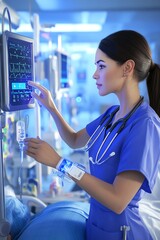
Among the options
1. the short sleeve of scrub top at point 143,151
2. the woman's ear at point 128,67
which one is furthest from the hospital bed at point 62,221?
the woman's ear at point 128,67

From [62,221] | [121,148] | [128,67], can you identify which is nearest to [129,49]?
[128,67]

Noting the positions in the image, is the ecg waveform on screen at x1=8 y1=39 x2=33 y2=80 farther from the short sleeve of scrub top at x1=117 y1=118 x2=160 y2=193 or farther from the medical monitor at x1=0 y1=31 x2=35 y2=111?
the short sleeve of scrub top at x1=117 y1=118 x2=160 y2=193

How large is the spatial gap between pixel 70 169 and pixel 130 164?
0.72 ft

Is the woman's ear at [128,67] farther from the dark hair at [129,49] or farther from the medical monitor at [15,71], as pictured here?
the medical monitor at [15,71]

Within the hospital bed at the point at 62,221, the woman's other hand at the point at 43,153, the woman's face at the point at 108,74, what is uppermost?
the woman's face at the point at 108,74

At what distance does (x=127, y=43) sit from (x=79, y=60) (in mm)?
3619

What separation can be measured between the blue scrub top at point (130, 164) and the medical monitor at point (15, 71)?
0.40 m

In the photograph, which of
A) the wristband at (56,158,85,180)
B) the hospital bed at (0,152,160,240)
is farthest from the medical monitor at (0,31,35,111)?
the hospital bed at (0,152,160,240)

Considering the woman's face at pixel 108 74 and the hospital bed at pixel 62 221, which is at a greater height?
the woman's face at pixel 108 74

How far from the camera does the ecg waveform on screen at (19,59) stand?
110 centimetres

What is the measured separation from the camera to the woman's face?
1.23 metres

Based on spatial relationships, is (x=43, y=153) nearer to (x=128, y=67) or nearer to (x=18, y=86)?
(x=18, y=86)

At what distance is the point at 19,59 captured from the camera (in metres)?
1.18

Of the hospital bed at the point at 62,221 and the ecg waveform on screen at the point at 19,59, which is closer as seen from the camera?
the ecg waveform on screen at the point at 19,59
